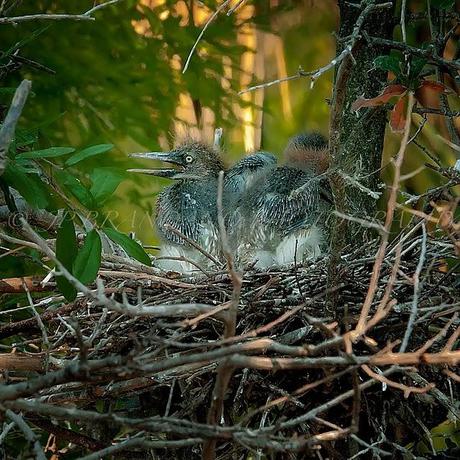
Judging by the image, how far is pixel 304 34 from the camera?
385cm

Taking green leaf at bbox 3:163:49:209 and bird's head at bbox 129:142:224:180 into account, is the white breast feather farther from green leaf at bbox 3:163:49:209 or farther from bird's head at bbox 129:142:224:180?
green leaf at bbox 3:163:49:209

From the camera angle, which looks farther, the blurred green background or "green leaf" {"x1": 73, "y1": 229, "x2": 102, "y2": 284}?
the blurred green background

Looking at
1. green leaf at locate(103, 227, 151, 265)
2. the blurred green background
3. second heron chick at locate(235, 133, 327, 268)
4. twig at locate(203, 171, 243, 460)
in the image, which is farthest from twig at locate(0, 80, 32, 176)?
the blurred green background

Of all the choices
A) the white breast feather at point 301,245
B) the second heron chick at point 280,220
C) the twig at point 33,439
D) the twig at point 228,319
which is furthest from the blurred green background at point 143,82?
the twig at point 228,319

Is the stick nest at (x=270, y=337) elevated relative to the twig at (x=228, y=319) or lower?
lower

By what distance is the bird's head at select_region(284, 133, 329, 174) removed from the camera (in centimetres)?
274

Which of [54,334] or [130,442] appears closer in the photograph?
[130,442]

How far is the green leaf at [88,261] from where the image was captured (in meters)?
1.84

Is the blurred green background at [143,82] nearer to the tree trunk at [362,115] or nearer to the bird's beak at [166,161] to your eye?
the bird's beak at [166,161]

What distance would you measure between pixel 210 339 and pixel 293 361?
2.54 ft

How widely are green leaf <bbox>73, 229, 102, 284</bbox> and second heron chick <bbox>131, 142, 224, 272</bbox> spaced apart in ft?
2.17

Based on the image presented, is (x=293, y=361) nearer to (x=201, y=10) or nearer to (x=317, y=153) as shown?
(x=317, y=153)

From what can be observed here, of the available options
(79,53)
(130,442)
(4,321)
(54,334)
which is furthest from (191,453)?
(79,53)

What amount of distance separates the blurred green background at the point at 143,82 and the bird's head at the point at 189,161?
0.40ft
